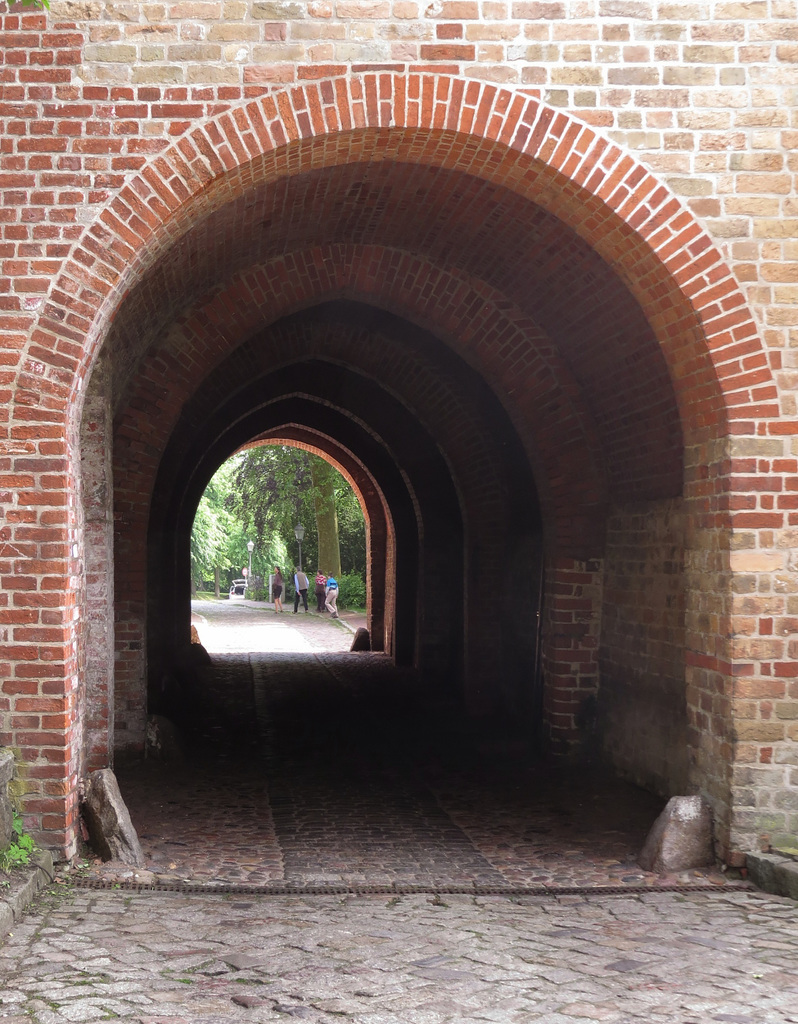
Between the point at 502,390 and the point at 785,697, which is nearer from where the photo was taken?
the point at 785,697

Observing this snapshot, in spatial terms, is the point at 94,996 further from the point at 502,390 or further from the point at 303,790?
the point at 502,390

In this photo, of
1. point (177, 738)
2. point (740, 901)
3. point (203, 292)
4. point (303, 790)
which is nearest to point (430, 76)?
point (203, 292)

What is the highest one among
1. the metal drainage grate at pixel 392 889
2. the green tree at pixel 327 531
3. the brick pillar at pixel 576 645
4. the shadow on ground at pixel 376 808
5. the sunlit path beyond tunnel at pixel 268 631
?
the green tree at pixel 327 531

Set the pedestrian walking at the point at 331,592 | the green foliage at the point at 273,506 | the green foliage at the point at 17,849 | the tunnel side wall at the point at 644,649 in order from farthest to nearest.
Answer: the green foliage at the point at 273,506 < the pedestrian walking at the point at 331,592 < the tunnel side wall at the point at 644,649 < the green foliage at the point at 17,849

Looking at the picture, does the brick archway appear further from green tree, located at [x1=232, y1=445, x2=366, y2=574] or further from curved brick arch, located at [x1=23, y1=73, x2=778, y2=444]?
green tree, located at [x1=232, y1=445, x2=366, y2=574]

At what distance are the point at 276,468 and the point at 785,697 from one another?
85.3 ft

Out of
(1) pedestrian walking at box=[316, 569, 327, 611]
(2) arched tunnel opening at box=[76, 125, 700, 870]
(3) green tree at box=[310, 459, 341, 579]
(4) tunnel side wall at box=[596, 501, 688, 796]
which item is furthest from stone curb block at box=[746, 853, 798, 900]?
(1) pedestrian walking at box=[316, 569, 327, 611]

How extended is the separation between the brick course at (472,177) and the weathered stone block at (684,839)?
0.11 m

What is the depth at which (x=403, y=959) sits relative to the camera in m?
4.42

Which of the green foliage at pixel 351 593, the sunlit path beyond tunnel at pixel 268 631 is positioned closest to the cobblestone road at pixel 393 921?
the sunlit path beyond tunnel at pixel 268 631

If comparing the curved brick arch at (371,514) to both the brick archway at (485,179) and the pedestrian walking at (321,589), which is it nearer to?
the pedestrian walking at (321,589)

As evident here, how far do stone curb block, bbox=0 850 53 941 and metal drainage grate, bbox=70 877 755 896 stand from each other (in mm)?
233

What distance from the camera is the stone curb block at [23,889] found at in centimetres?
452

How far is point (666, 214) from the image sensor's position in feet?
18.4
